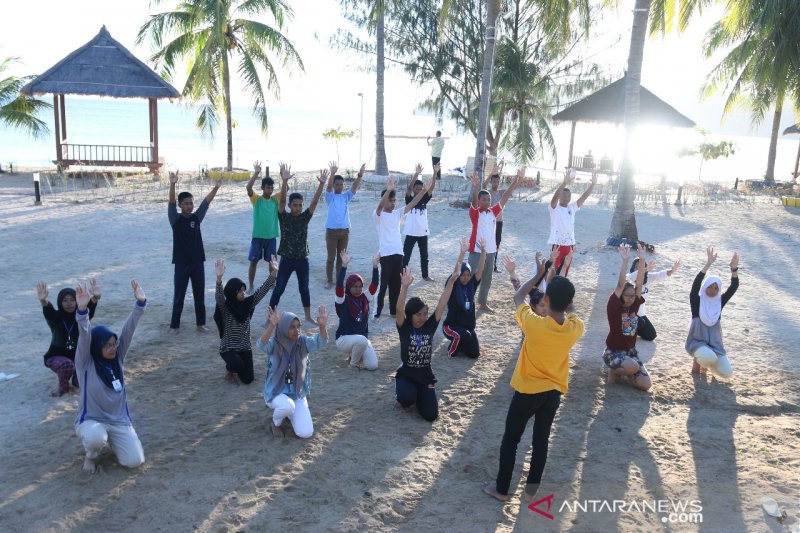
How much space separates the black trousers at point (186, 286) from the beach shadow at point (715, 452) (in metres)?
5.39

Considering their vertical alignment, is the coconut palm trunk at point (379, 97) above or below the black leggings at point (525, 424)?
above

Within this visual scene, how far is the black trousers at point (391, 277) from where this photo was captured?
8609 mm

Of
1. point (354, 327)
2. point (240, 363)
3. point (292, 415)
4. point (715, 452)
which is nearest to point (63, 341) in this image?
point (240, 363)

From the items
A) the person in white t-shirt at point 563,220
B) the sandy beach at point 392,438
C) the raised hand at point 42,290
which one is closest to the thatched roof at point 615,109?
the sandy beach at point 392,438

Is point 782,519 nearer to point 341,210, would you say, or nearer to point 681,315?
point 681,315

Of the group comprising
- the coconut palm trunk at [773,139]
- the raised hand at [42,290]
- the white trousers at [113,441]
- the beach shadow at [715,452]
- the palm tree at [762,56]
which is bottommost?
the beach shadow at [715,452]

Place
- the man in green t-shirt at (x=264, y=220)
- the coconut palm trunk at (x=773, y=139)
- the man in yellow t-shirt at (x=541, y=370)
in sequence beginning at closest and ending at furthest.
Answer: the man in yellow t-shirt at (x=541, y=370) < the man in green t-shirt at (x=264, y=220) < the coconut palm trunk at (x=773, y=139)

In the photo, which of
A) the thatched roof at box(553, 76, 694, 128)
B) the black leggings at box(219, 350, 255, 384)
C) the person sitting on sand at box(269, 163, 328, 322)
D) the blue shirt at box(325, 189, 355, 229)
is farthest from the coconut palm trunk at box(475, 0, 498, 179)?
the black leggings at box(219, 350, 255, 384)

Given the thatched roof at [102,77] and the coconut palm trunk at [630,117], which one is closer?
the coconut palm trunk at [630,117]

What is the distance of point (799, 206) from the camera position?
20578 mm

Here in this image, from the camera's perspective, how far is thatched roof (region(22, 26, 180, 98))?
21.1m

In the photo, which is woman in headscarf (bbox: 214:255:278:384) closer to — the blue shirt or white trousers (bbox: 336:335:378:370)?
white trousers (bbox: 336:335:378:370)

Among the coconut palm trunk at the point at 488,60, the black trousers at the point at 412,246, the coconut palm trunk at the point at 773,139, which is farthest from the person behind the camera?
the coconut palm trunk at the point at 773,139

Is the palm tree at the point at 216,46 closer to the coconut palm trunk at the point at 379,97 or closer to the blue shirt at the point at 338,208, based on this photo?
the coconut palm trunk at the point at 379,97
